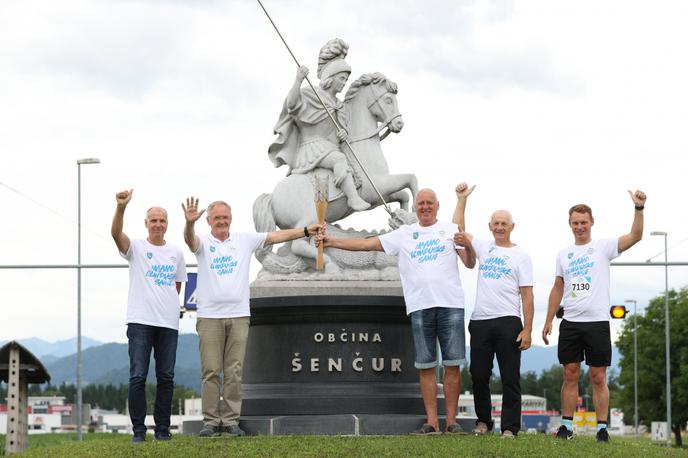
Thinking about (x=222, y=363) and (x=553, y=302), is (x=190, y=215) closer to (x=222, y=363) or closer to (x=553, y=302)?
(x=222, y=363)

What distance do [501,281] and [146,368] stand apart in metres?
3.22

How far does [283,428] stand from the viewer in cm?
1116

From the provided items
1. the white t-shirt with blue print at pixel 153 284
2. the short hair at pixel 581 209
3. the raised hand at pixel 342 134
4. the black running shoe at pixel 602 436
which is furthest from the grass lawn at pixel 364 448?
the raised hand at pixel 342 134

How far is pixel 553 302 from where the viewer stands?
10.3 meters

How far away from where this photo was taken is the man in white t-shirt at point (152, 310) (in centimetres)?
1001

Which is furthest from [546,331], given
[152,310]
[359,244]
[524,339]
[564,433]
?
[152,310]

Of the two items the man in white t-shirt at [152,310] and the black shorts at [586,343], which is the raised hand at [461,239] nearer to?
the black shorts at [586,343]

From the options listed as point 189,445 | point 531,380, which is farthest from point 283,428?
point 531,380

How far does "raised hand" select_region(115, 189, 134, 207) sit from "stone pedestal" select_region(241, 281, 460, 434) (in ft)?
9.74

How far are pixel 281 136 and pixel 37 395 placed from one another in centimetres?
18162

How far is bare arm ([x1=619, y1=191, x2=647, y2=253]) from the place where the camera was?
402 inches

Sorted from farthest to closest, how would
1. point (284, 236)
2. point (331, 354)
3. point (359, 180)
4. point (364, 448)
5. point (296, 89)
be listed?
point (359, 180)
point (296, 89)
point (331, 354)
point (284, 236)
point (364, 448)

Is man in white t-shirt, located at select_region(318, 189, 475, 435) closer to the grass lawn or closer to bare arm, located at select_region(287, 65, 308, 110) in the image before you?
the grass lawn

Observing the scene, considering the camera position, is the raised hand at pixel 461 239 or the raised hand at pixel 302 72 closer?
the raised hand at pixel 461 239
